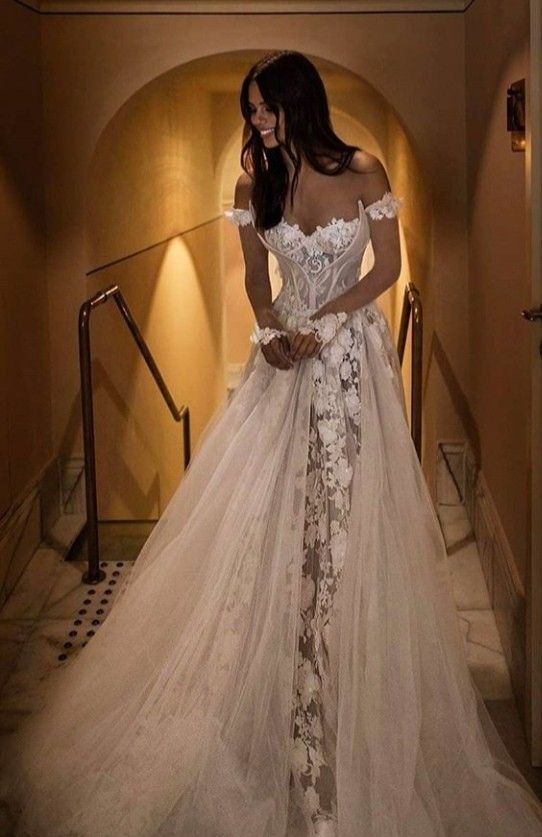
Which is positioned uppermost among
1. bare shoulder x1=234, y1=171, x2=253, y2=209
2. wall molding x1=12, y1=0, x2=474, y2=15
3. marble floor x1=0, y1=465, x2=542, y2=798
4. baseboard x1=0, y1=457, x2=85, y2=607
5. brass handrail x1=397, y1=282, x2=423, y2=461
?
wall molding x1=12, y1=0, x2=474, y2=15

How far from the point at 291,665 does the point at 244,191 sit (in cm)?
108

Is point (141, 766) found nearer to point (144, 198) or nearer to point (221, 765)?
point (221, 765)

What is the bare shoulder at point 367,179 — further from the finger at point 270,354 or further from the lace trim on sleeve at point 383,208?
the finger at point 270,354

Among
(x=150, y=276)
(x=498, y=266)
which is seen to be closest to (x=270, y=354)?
(x=498, y=266)

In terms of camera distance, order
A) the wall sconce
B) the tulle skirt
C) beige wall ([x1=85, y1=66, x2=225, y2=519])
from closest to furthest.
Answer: the tulle skirt < the wall sconce < beige wall ([x1=85, y1=66, x2=225, y2=519])

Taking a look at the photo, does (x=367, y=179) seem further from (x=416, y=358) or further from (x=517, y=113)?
(x=416, y=358)

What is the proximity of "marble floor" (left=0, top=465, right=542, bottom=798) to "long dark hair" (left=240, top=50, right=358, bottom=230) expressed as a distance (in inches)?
56.0

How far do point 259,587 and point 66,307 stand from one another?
6.93 ft

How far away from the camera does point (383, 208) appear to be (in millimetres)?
2588

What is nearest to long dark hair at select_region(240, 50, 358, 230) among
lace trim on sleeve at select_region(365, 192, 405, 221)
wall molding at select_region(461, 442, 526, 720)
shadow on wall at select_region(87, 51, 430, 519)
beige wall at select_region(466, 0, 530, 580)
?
lace trim on sleeve at select_region(365, 192, 405, 221)

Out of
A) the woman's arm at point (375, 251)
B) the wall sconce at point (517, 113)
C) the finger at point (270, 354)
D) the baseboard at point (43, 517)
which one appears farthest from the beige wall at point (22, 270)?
the wall sconce at point (517, 113)

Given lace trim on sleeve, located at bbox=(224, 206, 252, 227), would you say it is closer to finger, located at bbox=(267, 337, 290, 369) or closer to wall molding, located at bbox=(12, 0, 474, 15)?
finger, located at bbox=(267, 337, 290, 369)

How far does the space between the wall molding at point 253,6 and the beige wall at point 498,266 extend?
182 millimetres

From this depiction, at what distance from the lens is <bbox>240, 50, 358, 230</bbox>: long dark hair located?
2529 millimetres
